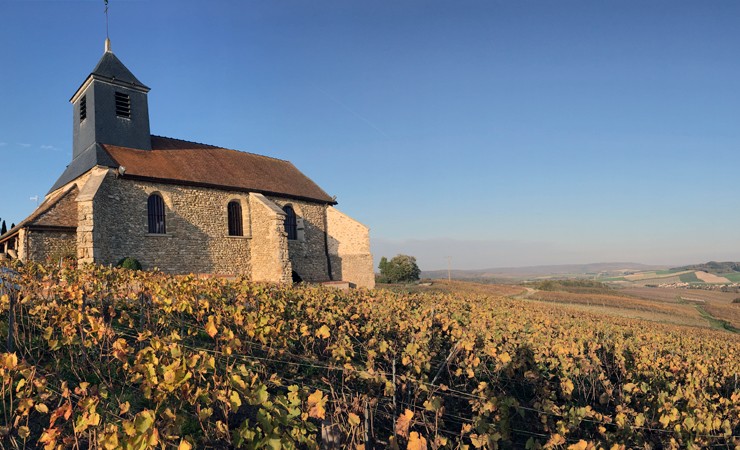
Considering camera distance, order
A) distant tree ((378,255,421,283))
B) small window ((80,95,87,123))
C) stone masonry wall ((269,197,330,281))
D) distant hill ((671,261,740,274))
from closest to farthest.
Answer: small window ((80,95,87,123)) → stone masonry wall ((269,197,330,281)) → distant tree ((378,255,421,283)) → distant hill ((671,261,740,274))

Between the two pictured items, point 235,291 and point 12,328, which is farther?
point 235,291

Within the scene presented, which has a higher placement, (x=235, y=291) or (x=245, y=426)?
(x=235, y=291)

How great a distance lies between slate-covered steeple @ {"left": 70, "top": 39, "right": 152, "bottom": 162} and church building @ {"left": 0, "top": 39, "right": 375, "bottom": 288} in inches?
1.6

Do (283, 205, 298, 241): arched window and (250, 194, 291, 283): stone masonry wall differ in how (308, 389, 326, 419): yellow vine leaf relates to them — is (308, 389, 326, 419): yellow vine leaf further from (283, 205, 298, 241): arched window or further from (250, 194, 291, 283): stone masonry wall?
(283, 205, 298, 241): arched window

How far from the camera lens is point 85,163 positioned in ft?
52.7

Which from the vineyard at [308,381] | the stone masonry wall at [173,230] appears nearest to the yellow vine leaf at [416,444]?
the vineyard at [308,381]

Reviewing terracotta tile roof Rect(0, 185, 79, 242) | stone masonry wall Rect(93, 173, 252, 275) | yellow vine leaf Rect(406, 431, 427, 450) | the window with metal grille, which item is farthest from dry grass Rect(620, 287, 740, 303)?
terracotta tile roof Rect(0, 185, 79, 242)

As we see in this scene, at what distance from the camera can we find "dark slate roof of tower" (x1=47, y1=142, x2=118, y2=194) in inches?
604

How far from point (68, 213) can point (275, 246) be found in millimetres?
7649

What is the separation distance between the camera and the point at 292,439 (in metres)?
2.71

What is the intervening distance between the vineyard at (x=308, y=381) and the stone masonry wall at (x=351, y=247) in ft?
47.0

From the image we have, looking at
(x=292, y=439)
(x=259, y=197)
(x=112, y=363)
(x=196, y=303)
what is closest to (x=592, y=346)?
(x=292, y=439)

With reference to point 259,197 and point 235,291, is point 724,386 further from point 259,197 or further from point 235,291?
point 259,197

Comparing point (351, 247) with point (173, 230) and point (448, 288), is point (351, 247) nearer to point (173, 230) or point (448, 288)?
point (173, 230)
